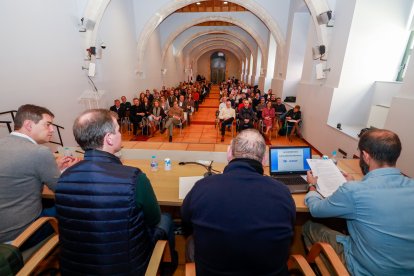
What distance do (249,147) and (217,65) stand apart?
2878 centimetres

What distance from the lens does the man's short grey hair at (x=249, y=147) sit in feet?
3.98

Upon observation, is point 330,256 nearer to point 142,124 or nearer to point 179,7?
point 142,124

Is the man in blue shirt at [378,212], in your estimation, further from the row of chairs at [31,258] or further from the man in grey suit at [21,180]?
the man in grey suit at [21,180]

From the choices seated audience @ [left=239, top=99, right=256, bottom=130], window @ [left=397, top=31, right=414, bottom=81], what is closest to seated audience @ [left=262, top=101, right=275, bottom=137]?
seated audience @ [left=239, top=99, right=256, bottom=130]

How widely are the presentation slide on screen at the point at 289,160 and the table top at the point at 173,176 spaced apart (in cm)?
37

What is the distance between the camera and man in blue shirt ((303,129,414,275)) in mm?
1168

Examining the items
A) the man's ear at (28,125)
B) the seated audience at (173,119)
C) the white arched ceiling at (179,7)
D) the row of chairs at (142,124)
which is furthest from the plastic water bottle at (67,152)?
the white arched ceiling at (179,7)

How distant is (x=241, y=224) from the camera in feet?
2.96

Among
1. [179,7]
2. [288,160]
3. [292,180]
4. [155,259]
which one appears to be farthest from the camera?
[179,7]

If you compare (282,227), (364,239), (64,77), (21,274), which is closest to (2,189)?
(21,274)

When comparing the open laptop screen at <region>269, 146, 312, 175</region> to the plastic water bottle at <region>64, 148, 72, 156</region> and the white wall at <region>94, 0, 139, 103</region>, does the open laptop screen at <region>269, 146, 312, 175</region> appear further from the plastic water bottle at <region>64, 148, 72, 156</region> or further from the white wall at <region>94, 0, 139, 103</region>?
the white wall at <region>94, 0, 139, 103</region>

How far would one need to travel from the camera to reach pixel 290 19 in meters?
8.01

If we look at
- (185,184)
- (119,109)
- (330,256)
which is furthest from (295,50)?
(330,256)

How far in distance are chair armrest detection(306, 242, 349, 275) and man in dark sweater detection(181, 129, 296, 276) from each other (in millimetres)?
448
